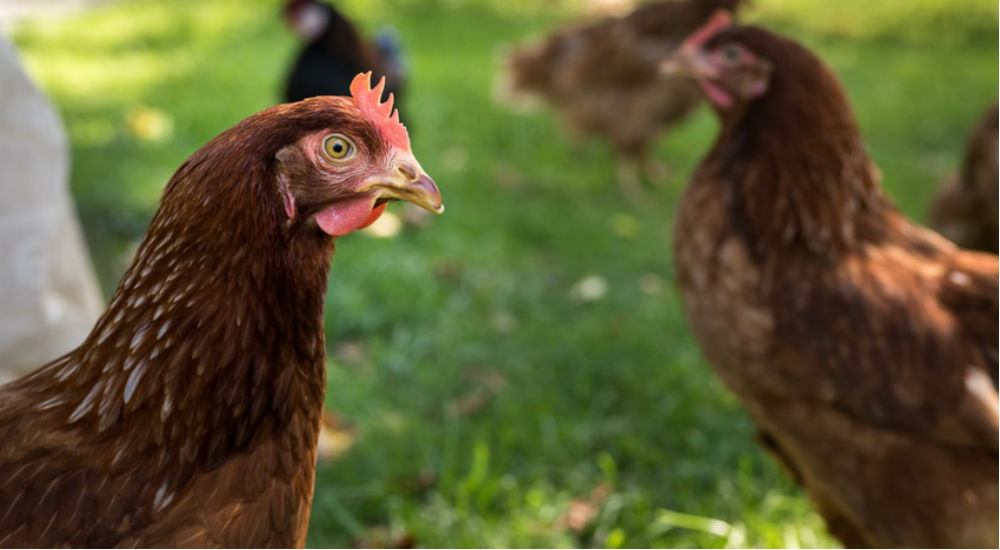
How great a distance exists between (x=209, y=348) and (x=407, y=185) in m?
0.37

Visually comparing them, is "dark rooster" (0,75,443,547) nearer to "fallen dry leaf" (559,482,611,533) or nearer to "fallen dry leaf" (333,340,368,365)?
"fallen dry leaf" (559,482,611,533)

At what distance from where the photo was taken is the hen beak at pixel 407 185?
1.37 m

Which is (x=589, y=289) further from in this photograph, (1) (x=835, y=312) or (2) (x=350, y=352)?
(1) (x=835, y=312)

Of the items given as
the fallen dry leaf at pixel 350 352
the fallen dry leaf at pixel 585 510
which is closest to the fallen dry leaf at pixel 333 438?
the fallen dry leaf at pixel 350 352

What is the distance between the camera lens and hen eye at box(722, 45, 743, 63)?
2340mm

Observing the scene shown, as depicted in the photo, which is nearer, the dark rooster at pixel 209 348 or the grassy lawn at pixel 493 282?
the dark rooster at pixel 209 348

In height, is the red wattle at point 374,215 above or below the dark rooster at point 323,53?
below

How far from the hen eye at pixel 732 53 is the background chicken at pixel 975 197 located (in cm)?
105

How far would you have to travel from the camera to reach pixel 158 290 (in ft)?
4.52

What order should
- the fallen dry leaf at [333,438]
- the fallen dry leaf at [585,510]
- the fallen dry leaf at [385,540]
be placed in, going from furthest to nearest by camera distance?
the fallen dry leaf at [333,438], the fallen dry leaf at [585,510], the fallen dry leaf at [385,540]

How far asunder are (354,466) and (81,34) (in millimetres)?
4559

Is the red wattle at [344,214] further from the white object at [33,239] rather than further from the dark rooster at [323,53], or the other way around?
the dark rooster at [323,53]

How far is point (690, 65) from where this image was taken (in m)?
2.46

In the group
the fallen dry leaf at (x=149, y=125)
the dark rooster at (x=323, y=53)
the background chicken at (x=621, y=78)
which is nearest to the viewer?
the dark rooster at (x=323, y=53)
